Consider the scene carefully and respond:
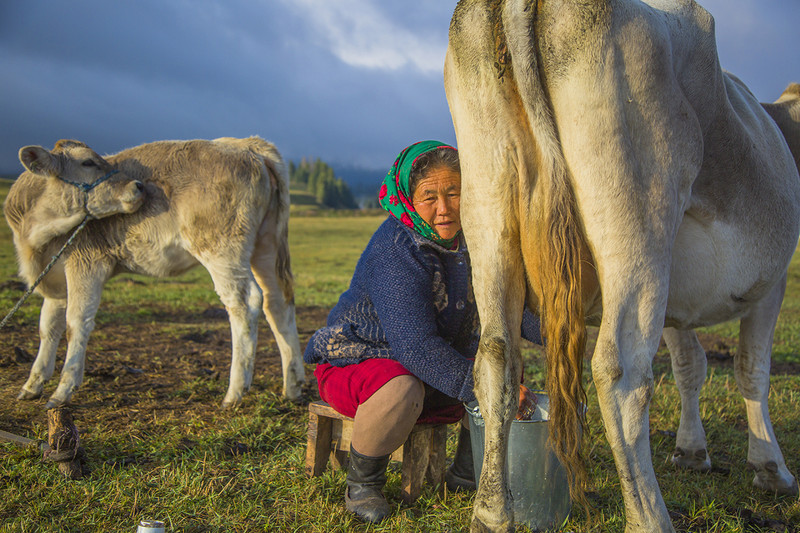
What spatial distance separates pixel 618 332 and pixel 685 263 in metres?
0.74

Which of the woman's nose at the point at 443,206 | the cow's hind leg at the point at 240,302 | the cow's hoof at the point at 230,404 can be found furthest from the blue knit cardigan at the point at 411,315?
the cow's hind leg at the point at 240,302

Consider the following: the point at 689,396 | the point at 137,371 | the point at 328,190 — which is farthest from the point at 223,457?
the point at 328,190

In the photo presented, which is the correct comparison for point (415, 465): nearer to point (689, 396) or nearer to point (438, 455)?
point (438, 455)

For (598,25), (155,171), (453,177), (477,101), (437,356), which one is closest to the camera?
(598,25)

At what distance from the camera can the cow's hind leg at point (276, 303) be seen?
17.1 feet

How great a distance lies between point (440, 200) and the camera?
2928 mm

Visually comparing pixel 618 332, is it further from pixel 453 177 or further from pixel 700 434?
pixel 700 434

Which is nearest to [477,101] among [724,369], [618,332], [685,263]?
[618,332]

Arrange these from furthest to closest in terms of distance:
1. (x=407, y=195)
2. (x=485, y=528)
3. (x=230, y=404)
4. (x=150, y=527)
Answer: (x=230, y=404) → (x=407, y=195) → (x=485, y=528) → (x=150, y=527)

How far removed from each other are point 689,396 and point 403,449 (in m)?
2.01

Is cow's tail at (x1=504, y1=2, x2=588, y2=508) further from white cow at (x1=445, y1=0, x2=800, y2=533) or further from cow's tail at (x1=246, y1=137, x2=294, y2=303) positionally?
cow's tail at (x1=246, y1=137, x2=294, y2=303)

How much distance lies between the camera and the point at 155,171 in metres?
5.24

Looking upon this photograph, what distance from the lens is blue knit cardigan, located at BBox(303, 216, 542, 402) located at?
9.00 feet

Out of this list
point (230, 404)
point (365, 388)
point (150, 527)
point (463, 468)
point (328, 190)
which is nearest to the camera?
point (150, 527)
